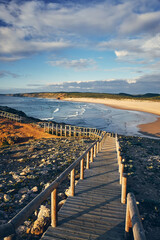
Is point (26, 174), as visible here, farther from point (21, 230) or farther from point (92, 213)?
point (92, 213)

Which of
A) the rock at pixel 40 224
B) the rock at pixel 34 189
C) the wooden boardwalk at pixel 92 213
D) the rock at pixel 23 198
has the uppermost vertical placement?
the wooden boardwalk at pixel 92 213

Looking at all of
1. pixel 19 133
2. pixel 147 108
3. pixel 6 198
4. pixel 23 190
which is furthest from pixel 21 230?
pixel 147 108

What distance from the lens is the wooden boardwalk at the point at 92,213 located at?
379cm

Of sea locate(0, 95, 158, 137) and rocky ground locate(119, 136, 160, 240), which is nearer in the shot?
rocky ground locate(119, 136, 160, 240)

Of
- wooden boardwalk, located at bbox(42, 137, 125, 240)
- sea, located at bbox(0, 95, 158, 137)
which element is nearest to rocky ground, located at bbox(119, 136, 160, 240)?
wooden boardwalk, located at bbox(42, 137, 125, 240)

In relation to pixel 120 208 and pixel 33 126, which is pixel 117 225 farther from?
pixel 33 126

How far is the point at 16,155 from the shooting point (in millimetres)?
14117

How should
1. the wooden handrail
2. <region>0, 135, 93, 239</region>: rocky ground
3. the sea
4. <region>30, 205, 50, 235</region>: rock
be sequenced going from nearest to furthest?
the wooden handrail, <region>30, 205, 50, 235</region>: rock, <region>0, 135, 93, 239</region>: rocky ground, the sea

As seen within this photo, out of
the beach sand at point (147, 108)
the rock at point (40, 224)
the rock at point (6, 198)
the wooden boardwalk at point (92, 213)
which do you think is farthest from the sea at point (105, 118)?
the rock at point (40, 224)

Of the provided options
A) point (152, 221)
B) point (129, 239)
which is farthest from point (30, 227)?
point (152, 221)

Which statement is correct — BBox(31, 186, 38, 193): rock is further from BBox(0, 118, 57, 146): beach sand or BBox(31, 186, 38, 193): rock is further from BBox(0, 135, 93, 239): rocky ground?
BBox(0, 118, 57, 146): beach sand

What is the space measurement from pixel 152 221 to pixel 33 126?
2349cm

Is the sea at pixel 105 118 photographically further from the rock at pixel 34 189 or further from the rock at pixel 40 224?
the rock at pixel 40 224

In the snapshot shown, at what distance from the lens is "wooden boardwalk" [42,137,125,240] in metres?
3.79
